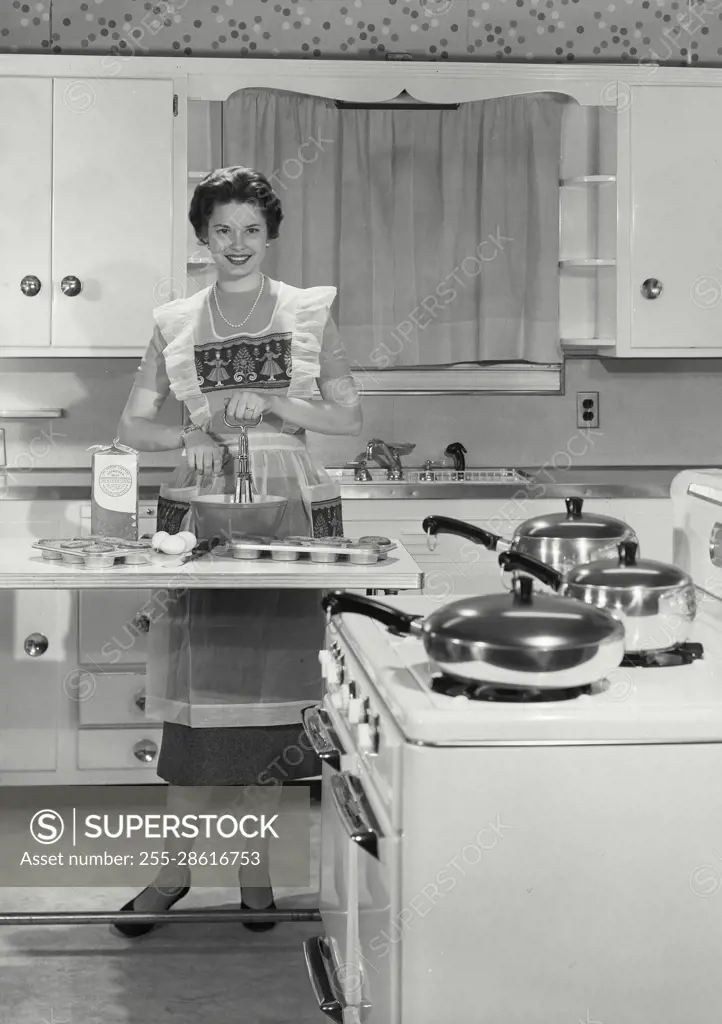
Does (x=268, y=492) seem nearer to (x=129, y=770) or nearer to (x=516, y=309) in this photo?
(x=129, y=770)

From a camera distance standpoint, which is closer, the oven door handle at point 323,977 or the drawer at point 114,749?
the oven door handle at point 323,977

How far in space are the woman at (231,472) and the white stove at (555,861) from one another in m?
1.32

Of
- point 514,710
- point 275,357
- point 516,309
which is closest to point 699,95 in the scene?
point 516,309

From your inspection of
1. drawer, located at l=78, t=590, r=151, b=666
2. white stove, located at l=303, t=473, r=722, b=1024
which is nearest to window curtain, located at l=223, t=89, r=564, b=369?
Result: drawer, located at l=78, t=590, r=151, b=666

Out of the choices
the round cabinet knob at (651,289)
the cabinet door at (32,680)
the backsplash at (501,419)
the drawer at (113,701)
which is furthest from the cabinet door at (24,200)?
the round cabinet knob at (651,289)

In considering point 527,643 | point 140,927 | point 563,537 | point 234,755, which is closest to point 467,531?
point 563,537

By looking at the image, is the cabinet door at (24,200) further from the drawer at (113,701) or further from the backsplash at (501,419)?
the drawer at (113,701)

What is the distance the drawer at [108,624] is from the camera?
369 centimetres

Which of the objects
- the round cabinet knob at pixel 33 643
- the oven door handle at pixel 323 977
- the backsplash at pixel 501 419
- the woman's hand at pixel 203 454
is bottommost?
the oven door handle at pixel 323 977

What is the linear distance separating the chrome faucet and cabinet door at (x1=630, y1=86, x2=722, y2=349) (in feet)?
2.81

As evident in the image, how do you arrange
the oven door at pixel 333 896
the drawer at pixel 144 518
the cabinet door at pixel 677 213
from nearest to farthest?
the oven door at pixel 333 896 < the drawer at pixel 144 518 < the cabinet door at pixel 677 213

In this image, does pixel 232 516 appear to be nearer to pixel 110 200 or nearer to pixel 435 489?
pixel 435 489

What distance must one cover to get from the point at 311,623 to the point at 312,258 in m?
1.79

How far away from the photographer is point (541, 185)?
4043 mm
